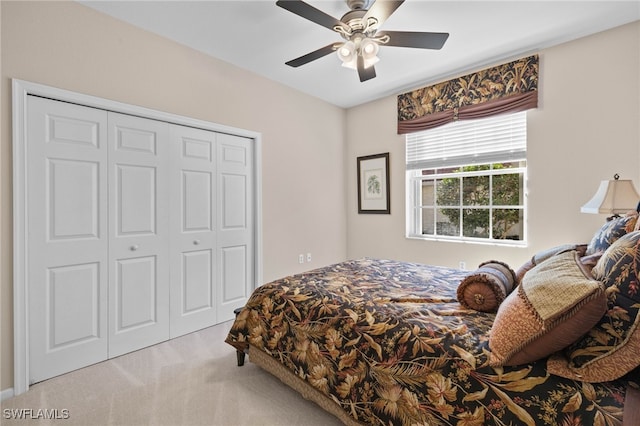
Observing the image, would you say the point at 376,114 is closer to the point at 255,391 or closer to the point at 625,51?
the point at 625,51

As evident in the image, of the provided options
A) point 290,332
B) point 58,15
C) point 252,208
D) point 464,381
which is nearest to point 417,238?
point 252,208

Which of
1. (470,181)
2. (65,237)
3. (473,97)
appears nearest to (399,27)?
(473,97)

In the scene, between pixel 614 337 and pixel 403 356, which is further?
pixel 403 356

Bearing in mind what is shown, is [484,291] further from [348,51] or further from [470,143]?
[470,143]

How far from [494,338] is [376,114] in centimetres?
361

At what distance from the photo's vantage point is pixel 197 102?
296 cm

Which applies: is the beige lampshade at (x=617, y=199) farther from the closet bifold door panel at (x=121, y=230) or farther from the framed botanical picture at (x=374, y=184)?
the closet bifold door panel at (x=121, y=230)

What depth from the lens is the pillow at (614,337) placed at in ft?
3.11

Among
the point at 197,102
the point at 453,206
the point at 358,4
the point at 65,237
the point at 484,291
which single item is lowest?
the point at 484,291

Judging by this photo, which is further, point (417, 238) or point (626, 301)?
point (417, 238)

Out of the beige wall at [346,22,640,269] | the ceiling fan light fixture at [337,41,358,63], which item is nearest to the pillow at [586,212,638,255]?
the beige wall at [346,22,640,269]

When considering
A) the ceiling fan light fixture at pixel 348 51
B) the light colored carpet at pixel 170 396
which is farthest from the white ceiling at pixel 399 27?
the light colored carpet at pixel 170 396

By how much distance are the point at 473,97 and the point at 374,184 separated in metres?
1.62

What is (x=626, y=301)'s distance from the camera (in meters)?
0.99
